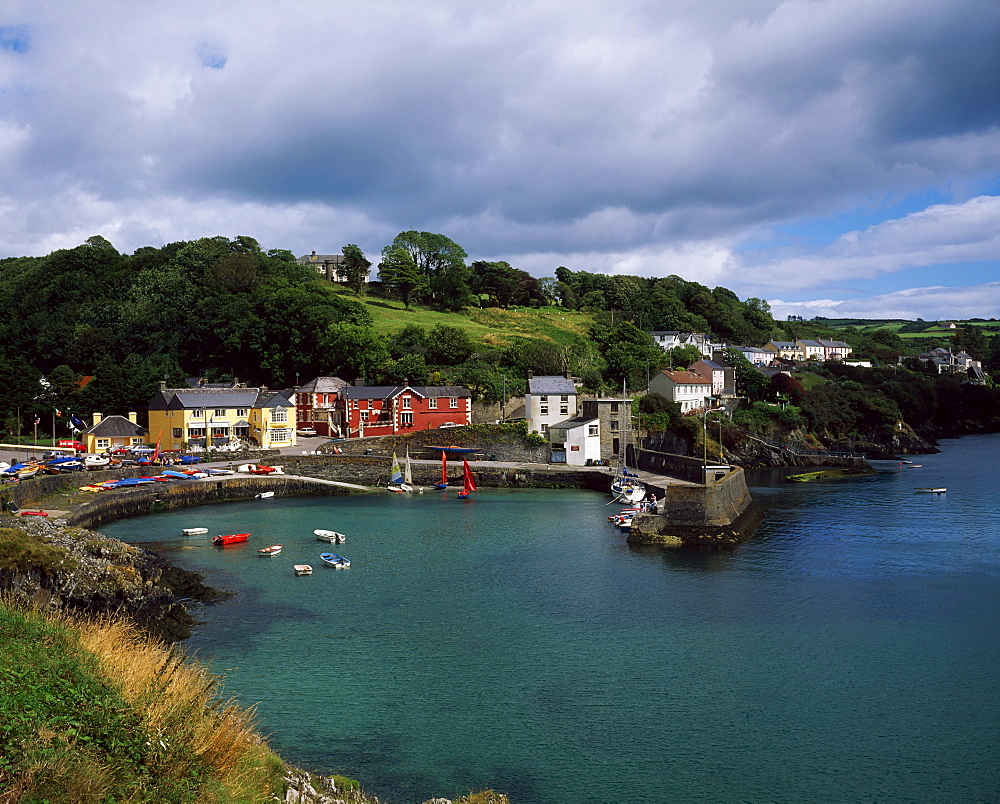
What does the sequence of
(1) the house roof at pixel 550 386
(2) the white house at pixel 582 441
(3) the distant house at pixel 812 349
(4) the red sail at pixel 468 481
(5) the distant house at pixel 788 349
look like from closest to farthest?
(4) the red sail at pixel 468 481 → (2) the white house at pixel 582 441 → (1) the house roof at pixel 550 386 → (5) the distant house at pixel 788 349 → (3) the distant house at pixel 812 349

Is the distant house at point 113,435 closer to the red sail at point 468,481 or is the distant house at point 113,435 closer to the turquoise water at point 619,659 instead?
the turquoise water at point 619,659

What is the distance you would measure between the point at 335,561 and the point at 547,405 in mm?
30878

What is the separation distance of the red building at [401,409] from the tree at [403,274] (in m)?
34.0

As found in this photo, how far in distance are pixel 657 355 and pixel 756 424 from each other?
1726 centimetres

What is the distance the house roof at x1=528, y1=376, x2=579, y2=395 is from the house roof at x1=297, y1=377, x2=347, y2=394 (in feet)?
52.5

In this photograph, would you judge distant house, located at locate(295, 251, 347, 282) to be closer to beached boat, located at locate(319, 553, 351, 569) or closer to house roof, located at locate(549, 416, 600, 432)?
house roof, located at locate(549, 416, 600, 432)

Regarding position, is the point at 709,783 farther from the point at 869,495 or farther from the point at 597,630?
the point at 869,495

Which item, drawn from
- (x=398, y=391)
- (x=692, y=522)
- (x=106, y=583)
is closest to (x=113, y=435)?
(x=398, y=391)

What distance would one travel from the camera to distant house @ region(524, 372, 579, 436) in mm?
59125

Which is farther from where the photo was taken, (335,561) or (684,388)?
(684,388)

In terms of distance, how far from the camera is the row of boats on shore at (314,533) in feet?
99.7

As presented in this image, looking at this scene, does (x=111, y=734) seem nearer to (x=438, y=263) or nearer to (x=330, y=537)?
(x=330, y=537)

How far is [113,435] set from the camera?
5634 centimetres

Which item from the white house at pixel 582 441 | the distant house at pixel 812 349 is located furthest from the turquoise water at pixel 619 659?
the distant house at pixel 812 349
